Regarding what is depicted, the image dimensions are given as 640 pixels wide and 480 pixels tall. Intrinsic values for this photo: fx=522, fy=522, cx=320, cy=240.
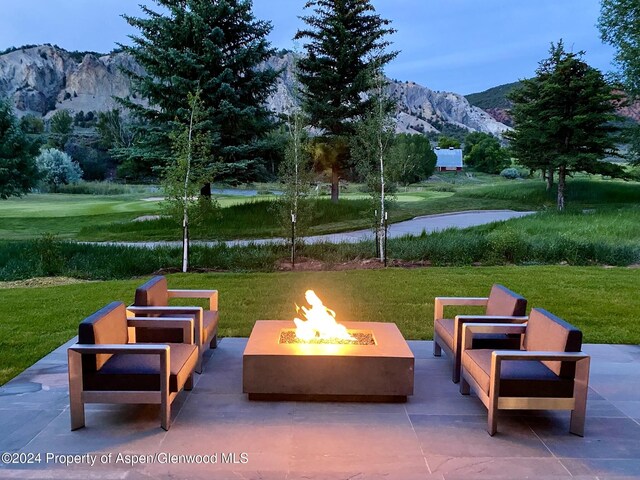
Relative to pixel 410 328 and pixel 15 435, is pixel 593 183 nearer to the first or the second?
pixel 410 328

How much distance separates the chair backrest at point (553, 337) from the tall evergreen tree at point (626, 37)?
23.9 metres

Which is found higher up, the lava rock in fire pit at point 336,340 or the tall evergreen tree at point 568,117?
the tall evergreen tree at point 568,117

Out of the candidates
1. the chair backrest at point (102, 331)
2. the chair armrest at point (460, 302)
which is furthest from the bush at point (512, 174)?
the chair backrest at point (102, 331)

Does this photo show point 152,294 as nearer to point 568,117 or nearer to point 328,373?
point 328,373

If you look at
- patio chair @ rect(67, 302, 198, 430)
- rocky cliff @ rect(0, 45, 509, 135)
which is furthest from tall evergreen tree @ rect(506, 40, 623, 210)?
rocky cliff @ rect(0, 45, 509, 135)

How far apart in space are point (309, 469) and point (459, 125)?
314ft

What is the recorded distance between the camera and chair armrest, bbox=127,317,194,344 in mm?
4051

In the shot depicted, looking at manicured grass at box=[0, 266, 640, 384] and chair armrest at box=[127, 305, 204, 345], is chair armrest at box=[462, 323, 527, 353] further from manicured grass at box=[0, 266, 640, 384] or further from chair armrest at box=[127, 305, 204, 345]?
chair armrest at box=[127, 305, 204, 345]

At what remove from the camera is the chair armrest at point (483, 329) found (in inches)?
157

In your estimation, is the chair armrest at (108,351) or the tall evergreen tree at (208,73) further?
the tall evergreen tree at (208,73)

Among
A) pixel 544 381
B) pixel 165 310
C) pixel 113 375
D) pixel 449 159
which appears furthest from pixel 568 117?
pixel 449 159

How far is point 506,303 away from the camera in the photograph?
4434mm

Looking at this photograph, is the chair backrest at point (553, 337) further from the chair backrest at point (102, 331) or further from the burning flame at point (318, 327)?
the chair backrest at point (102, 331)

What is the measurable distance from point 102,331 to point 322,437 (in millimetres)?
1606
